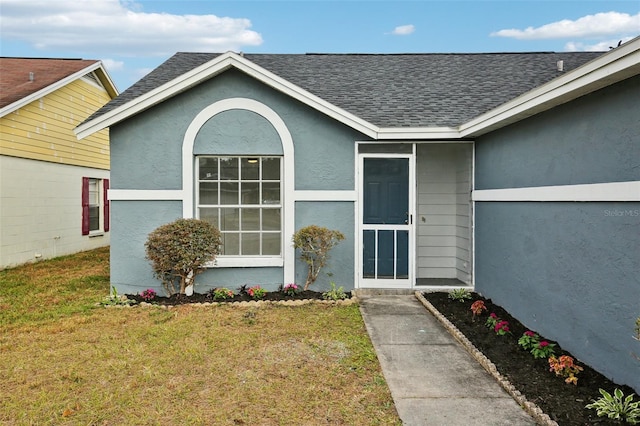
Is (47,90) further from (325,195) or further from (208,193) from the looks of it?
(325,195)

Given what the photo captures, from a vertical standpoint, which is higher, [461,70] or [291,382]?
[461,70]

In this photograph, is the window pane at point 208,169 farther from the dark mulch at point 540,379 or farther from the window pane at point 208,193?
the dark mulch at point 540,379

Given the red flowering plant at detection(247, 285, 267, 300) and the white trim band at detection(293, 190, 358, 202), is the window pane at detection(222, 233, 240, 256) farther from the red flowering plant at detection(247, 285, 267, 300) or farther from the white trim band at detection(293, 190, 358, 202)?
the white trim band at detection(293, 190, 358, 202)

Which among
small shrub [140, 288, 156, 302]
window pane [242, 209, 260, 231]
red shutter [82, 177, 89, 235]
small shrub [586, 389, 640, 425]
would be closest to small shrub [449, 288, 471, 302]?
window pane [242, 209, 260, 231]

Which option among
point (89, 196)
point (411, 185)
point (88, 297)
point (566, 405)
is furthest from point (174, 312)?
point (89, 196)

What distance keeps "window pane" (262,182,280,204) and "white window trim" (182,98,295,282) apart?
0.15 metres

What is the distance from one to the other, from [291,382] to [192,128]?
16.2 feet

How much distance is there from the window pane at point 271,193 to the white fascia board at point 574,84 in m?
3.55

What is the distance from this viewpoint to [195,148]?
25.4ft

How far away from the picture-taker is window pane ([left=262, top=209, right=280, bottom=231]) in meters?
7.99

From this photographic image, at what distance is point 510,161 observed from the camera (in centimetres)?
639

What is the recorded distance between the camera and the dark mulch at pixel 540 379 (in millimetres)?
3564

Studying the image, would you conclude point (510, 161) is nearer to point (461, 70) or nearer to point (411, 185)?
point (411, 185)

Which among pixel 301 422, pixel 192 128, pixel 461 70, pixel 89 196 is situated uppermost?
pixel 461 70
